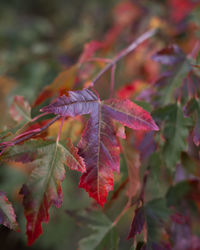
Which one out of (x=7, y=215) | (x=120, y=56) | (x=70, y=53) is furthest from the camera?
(x=70, y=53)

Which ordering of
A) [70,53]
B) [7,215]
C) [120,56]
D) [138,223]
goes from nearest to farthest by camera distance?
[7,215], [138,223], [120,56], [70,53]

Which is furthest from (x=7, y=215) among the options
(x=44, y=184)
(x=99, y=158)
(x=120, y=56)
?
(x=120, y=56)

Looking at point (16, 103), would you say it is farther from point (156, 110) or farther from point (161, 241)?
point (161, 241)

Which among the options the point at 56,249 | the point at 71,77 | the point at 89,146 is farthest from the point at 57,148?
the point at 56,249

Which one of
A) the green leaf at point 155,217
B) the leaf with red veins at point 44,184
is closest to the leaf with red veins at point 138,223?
the green leaf at point 155,217

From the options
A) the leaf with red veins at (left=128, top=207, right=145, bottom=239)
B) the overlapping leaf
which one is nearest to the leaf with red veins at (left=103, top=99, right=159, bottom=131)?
the overlapping leaf

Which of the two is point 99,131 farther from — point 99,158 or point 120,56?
point 120,56
